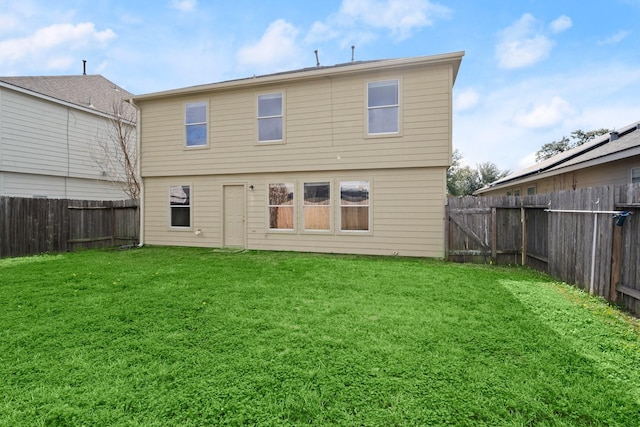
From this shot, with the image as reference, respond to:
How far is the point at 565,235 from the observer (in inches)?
220

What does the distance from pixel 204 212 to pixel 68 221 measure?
440cm

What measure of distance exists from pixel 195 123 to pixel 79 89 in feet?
28.2

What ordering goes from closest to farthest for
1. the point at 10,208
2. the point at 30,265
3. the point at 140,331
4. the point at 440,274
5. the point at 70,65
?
the point at 140,331 < the point at 440,274 < the point at 30,265 < the point at 10,208 < the point at 70,65

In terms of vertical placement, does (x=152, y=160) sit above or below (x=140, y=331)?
above

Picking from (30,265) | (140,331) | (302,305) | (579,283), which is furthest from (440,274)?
(30,265)

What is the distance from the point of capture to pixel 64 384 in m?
2.40

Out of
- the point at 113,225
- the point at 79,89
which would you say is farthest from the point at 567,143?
the point at 79,89

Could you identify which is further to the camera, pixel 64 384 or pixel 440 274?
pixel 440 274

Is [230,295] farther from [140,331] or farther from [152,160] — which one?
[152,160]

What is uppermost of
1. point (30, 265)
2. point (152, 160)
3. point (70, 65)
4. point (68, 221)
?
point (70, 65)

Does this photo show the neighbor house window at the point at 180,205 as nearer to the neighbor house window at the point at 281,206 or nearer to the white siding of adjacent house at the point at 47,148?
the neighbor house window at the point at 281,206

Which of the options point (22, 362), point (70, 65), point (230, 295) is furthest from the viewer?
point (70, 65)

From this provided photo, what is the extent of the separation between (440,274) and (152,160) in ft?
31.4

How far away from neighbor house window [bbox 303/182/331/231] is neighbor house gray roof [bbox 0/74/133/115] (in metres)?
7.91
